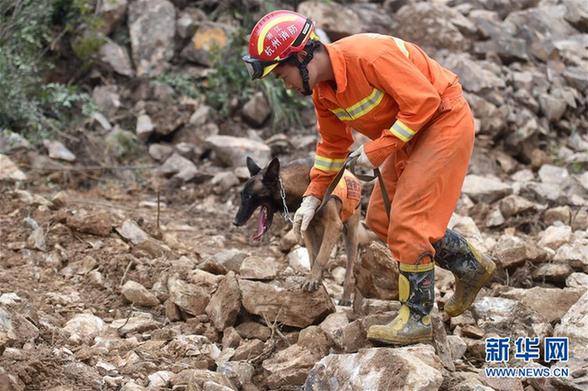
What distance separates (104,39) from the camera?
32.9ft

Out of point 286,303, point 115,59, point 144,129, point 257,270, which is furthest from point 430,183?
point 115,59

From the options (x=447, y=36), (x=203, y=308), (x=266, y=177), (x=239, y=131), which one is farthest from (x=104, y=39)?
(x=203, y=308)

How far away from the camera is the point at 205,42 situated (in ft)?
34.1

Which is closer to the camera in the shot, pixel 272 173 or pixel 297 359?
pixel 297 359

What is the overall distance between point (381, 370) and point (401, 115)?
1252 millimetres

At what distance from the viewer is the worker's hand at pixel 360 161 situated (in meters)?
3.70

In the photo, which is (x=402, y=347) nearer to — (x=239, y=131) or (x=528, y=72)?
(x=239, y=131)

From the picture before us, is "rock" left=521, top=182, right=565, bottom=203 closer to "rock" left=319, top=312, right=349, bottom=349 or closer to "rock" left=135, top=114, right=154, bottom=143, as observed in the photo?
"rock" left=319, top=312, right=349, bottom=349

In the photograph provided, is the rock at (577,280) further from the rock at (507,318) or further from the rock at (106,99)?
the rock at (106,99)

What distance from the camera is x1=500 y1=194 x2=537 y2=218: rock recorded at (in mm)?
7555

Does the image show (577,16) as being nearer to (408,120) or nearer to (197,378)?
(408,120)

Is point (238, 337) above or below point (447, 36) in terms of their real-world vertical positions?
above

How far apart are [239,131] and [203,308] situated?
17.0 ft

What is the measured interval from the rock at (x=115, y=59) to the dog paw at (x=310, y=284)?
626 centimetres
